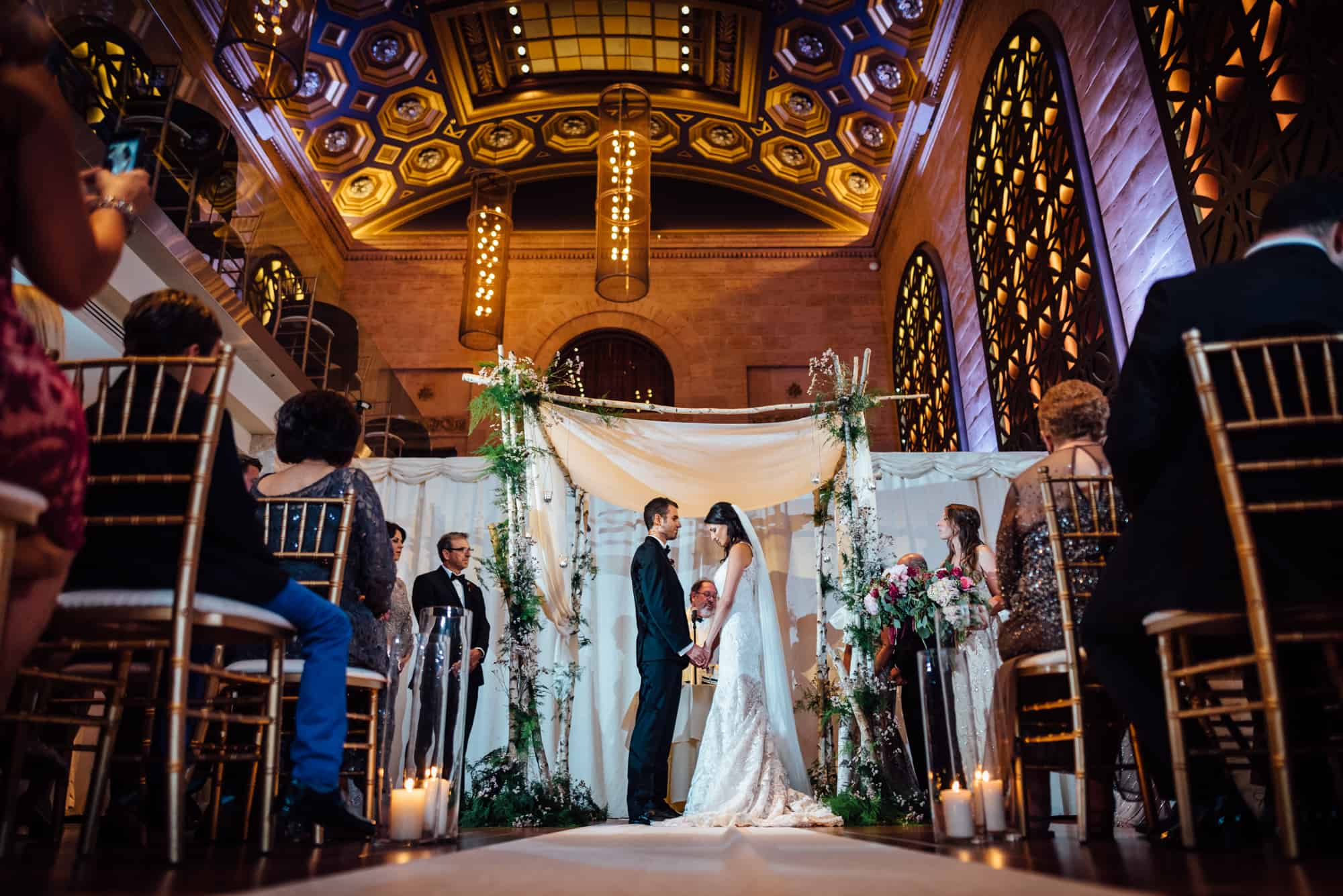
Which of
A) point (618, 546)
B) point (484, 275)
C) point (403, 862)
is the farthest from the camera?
point (484, 275)

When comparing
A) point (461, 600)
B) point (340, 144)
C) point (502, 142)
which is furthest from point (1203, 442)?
point (502, 142)

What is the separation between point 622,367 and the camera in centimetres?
1362

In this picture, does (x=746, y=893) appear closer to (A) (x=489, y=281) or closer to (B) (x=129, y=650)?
(B) (x=129, y=650)

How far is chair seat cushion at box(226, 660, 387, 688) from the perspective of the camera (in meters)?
2.41

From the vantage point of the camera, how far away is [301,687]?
6.81ft

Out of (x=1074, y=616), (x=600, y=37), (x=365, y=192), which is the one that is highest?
(x=600, y=37)

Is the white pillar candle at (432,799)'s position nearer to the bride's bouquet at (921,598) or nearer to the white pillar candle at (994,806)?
the white pillar candle at (994,806)

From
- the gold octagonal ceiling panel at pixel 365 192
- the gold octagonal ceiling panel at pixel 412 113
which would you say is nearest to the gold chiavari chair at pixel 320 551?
the gold octagonal ceiling panel at pixel 412 113

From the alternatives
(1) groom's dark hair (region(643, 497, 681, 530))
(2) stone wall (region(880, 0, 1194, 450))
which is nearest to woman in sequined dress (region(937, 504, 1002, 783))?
(1) groom's dark hair (region(643, 497, 681, 530))

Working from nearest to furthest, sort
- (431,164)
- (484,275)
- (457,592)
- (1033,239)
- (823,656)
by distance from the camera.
A: (457,592)
(823,656)
(1033,239)
(484,275)
(431,164)

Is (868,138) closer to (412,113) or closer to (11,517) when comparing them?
(412,113)

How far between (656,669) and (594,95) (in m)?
10.2

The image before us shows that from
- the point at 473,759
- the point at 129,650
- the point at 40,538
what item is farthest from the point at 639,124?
the point at 40,538

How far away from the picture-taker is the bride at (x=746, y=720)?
4676 mm
